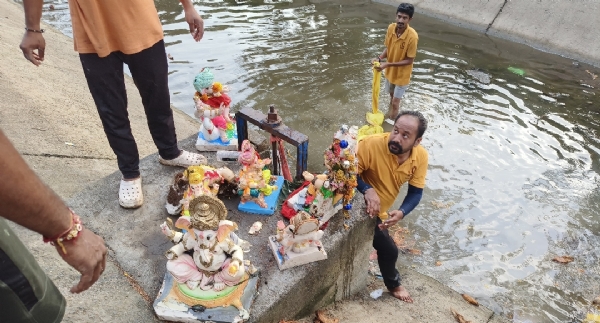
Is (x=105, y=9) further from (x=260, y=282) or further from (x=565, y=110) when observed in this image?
(x=565, y=110)

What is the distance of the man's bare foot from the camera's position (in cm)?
371

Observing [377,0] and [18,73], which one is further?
[377,0]

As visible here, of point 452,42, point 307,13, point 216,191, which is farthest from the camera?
point 307,13

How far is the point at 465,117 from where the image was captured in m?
6.56

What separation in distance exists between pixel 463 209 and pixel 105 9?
4.19 m

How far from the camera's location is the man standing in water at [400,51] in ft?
18.4

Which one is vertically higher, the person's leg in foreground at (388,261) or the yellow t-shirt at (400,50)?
the yellow t-shirt at (400,50)

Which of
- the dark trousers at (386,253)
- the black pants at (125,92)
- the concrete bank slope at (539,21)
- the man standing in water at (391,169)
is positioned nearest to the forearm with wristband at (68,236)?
the black pants at (125,92)

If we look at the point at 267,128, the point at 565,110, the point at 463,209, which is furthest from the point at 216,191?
Answer: the point at 565,110

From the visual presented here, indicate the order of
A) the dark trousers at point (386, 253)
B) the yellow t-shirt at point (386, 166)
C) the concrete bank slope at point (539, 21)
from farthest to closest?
the concrete bank slope at point (539, 21) → the dark trousers at point (386, 253) → the yellow t-shirt at point (386, 166)

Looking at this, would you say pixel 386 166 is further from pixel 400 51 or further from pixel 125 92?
pixel 400 51

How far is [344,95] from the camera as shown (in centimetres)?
714

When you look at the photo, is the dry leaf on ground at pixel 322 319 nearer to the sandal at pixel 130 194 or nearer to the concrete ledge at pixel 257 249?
the concrete ledge at pixel 257 249

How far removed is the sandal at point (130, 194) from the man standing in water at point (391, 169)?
1.77 m
